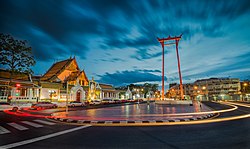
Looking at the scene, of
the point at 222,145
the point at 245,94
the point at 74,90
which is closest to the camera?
the point at 222,145

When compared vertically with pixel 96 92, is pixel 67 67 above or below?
above

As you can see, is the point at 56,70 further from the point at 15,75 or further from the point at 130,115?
the point at 130,115

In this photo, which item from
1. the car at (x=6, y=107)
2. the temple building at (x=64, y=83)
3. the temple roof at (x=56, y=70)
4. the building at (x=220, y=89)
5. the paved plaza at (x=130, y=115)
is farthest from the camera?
the building at (x=220, y=89)

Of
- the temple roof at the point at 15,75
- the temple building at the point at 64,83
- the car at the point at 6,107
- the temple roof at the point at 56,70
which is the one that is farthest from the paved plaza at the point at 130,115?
the temple roof at the point at 56,70

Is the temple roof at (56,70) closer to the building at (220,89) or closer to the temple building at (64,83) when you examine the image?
the temple building at (64,83)

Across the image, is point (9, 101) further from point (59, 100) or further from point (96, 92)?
point (96, 92)

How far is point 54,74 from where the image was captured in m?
43.8

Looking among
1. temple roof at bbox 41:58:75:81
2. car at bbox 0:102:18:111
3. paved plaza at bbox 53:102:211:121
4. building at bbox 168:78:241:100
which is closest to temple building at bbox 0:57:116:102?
temple roof at bbox 41:58:75:81

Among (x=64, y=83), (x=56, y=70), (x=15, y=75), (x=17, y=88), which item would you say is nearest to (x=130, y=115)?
(x=17, y=88)

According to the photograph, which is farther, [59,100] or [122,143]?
[59,100]

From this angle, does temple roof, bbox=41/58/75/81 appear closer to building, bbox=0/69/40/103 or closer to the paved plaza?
building, bbox=0/69/40/103

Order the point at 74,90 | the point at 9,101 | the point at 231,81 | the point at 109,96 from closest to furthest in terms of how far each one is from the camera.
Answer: the point at 9,101 → the point at 74,90 → the point at 109,96 → the point at 231,81

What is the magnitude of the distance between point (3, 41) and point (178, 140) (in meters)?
34.7

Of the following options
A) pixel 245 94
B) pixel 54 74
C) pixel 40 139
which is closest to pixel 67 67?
→ pixel 54 74
